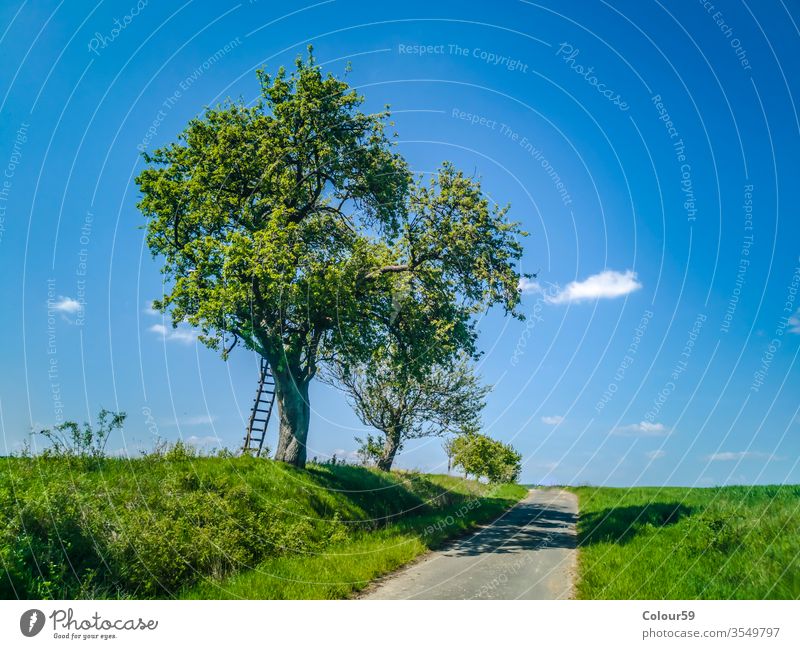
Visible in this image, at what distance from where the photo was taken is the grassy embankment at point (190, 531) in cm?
824

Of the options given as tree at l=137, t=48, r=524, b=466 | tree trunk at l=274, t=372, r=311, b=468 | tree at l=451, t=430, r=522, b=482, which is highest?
tree at l=137, t=48, r=524, b=466

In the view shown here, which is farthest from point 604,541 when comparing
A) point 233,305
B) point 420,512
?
point 233,305

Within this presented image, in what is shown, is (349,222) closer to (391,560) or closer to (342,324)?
(342,324)

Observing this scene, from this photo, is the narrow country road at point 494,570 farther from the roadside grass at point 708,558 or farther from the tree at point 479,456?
the tree at point 479,456

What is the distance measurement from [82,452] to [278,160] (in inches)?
466

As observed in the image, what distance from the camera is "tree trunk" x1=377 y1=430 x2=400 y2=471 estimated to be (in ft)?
95.7

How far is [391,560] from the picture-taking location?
11539 mm

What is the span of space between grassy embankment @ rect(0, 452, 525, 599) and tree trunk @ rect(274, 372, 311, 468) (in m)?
1.15

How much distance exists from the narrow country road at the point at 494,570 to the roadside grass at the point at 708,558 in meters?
0.69

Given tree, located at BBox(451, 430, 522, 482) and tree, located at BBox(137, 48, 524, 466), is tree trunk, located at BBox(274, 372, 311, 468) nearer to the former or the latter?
tree, located at BBox(137, 48, 524, 466)

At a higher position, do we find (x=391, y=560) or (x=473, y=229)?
(x=473, y=229)
